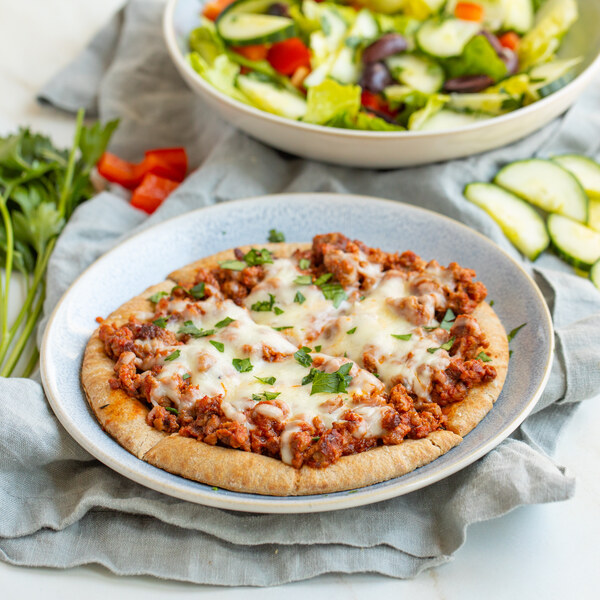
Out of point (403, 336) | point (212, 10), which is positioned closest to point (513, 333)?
point (403, 336)

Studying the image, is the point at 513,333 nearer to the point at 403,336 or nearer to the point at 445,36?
the point at 403,336

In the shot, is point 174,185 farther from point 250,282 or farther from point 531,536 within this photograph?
point 531,536

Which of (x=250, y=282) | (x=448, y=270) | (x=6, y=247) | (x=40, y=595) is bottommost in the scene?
(x=6, y=247)

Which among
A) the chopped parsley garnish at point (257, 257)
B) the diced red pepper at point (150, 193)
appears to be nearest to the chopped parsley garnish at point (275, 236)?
the chopped parsley garnish at point (257, 257)

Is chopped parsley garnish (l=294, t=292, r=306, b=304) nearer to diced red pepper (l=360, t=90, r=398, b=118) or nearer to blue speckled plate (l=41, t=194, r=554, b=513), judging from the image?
blue speckled plate (l=41, t=194, r=554, b=513)

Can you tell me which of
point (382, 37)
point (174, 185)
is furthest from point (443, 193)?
point (174, 185)
